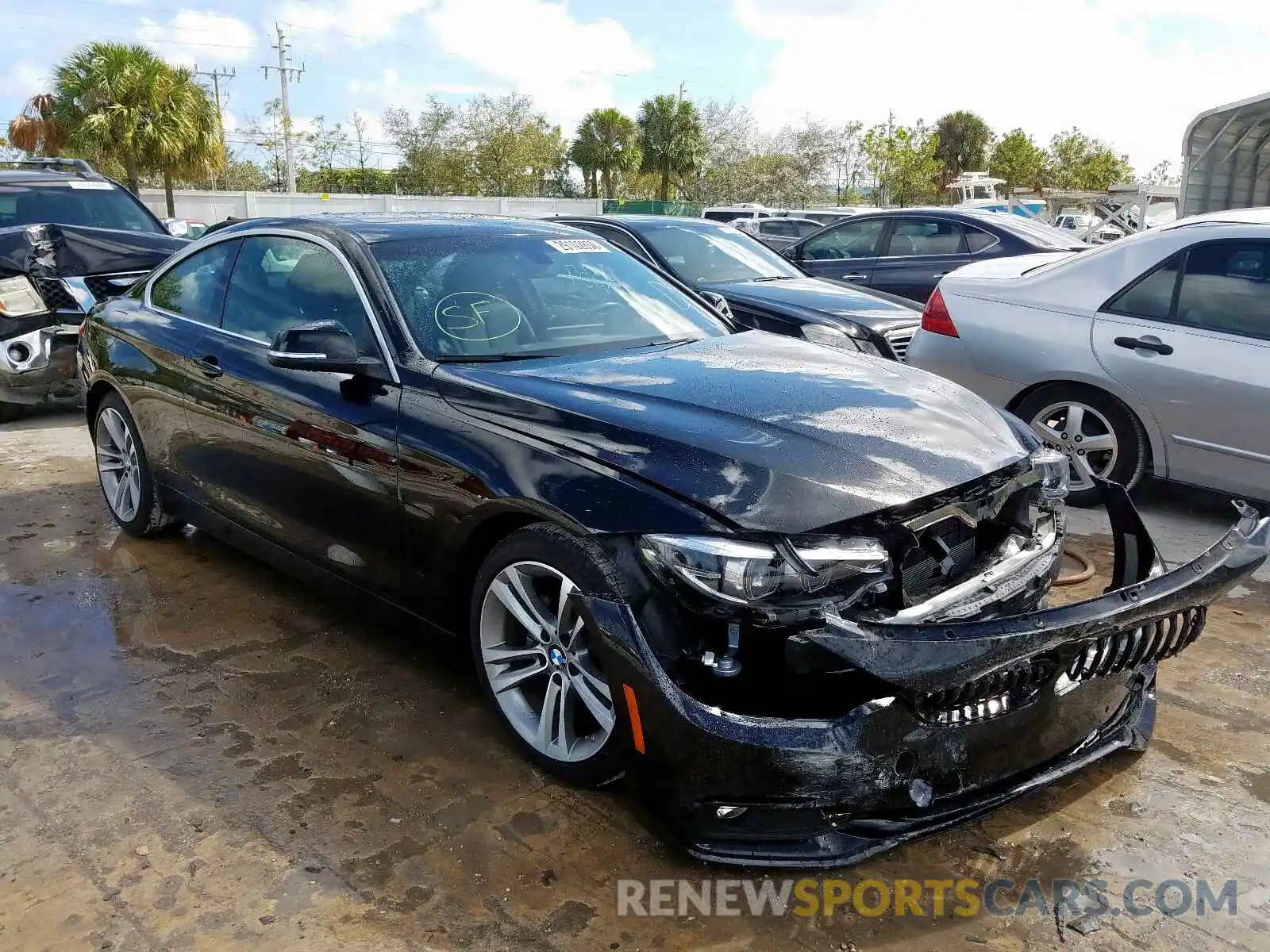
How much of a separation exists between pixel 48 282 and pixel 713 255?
5.17 meters

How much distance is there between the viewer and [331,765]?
10.5 ft

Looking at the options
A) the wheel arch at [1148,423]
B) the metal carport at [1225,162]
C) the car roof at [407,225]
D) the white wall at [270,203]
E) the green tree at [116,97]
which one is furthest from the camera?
the white wall at [270,203]

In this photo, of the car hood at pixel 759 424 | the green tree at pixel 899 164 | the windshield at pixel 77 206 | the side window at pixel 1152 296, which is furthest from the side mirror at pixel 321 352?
the green tree at pixel 899 164

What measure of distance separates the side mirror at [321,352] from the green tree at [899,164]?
43.9 m

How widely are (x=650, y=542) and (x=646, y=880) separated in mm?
875

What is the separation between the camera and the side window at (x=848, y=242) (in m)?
10.8

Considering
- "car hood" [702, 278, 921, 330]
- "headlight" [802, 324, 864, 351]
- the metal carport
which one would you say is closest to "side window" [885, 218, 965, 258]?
"car hood" [702, 278, 921, 330]

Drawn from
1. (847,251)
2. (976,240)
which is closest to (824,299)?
(976,240)

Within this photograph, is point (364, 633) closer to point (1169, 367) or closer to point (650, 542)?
point (650, 542)

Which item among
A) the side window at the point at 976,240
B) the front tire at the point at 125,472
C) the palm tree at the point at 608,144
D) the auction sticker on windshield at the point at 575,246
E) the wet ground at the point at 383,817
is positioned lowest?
the wet ground at the point at 383,817

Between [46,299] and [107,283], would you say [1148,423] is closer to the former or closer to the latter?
[107,283]

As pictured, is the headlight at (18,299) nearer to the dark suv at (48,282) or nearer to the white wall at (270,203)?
the dark suv at (48,282)

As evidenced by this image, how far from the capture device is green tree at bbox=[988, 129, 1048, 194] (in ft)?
192

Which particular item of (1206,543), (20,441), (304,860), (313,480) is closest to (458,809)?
(304,860)
